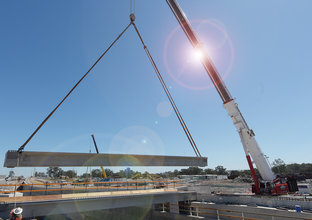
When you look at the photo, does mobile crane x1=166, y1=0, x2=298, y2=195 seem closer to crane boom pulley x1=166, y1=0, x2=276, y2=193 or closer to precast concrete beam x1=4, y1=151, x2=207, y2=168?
crane boom pulley x1=166, y1=0, x2=276, y2=193

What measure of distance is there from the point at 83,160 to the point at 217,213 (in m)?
13.8

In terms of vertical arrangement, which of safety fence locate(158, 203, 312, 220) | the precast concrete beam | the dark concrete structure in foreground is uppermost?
the precast concrete beam

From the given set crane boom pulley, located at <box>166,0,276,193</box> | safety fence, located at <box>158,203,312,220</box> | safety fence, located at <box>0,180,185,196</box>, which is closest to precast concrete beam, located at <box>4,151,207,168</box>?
safety fence, located at <box>0,180,185,196</box>

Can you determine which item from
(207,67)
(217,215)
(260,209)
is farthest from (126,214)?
(207,67)

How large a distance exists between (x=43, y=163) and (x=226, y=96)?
18393 mm

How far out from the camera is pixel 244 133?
20.8 metres

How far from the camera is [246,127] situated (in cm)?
2081

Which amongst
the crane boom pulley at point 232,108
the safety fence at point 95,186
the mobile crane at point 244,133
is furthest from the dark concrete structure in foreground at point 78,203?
the crane boom pulley at point 232,108

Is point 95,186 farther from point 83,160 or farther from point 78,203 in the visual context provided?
point 83,160

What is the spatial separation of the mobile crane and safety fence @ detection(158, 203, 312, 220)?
12.7 ft

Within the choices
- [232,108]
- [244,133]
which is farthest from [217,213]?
[232,108]

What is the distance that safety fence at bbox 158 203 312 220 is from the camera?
612 inches

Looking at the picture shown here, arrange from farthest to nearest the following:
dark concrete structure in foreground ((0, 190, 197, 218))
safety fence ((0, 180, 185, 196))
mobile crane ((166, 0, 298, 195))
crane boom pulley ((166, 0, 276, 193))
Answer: crane boom pulley ((166, 0, 276, 193)) < mobile crane ((166, 0, 298, 195)) < safety fence ((0, 180, 185, 196)) < dark concrete structure in foreground ((0, 190, 197, 218))

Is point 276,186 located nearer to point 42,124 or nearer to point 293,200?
point 293,200
